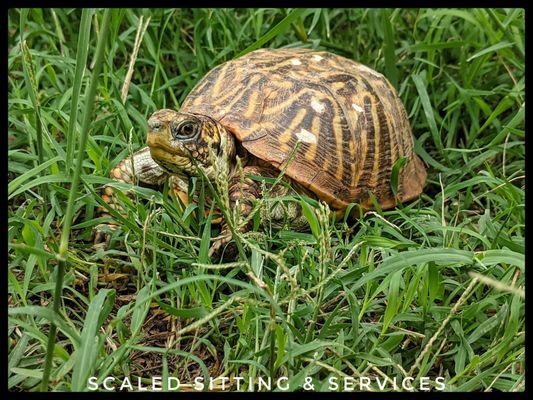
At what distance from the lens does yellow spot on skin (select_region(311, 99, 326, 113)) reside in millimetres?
2822

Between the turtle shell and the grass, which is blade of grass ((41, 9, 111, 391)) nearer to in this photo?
the grass

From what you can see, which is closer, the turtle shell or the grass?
the grass

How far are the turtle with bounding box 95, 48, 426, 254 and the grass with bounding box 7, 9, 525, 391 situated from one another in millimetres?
114

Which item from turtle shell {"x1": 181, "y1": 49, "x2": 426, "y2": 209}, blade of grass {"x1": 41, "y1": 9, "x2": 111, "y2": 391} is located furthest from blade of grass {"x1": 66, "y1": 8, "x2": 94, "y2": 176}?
turtle shell {"x1": 181, "y1": 49, "x2": 426, "y2": 209}

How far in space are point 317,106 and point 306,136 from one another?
132mm

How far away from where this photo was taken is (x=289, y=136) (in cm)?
275

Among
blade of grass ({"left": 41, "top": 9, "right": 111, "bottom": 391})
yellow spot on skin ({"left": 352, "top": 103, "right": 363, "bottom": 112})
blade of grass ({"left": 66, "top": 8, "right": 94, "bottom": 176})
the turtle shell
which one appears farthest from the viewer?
yellow spot on skin ({"left": 352, "top": 103, "right": 363, "bottom": 112})

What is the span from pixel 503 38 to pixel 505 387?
6.04 ft

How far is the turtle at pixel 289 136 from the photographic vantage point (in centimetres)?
258

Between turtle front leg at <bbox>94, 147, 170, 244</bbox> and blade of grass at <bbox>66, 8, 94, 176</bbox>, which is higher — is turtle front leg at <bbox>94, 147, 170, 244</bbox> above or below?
below

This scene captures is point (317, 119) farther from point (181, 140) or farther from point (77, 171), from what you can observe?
point (77, 171)

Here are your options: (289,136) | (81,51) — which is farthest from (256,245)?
(81,51)

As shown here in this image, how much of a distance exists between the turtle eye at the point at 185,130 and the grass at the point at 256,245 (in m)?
0.18

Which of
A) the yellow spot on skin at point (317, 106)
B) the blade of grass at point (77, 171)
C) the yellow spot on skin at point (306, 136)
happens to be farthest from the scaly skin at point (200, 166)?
the blade of grass at point (77, 171)
